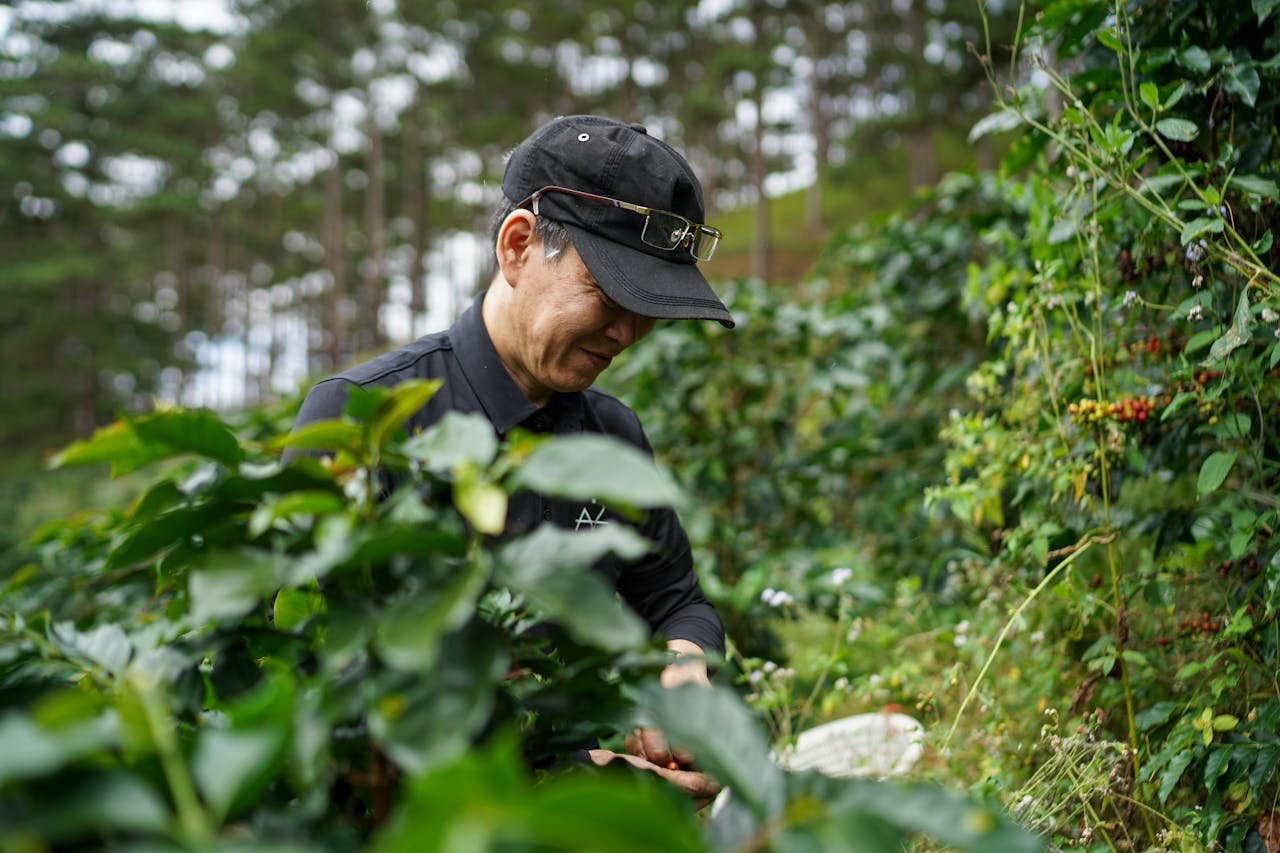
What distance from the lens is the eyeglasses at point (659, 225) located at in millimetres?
1812

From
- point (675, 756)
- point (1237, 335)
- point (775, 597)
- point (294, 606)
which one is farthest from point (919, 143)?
point (294, 606)

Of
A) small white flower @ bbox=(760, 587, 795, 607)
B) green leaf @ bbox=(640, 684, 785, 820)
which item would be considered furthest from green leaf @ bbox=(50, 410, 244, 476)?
small white flower @ bbox=(760, 587, 795, 607)

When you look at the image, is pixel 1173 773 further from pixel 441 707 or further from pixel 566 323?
pixel 441 707

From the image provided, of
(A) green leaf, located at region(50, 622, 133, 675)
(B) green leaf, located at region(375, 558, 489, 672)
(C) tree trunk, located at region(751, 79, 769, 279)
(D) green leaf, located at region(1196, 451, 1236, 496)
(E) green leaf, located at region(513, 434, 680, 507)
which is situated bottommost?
(C) tree trunk, located at region(751, 79, 769, 279)

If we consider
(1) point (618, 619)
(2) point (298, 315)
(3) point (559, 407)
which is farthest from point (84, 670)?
(2) point (298, 315)

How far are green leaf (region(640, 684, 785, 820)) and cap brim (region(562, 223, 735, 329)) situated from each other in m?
1.07

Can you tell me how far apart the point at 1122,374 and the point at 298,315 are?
127ft

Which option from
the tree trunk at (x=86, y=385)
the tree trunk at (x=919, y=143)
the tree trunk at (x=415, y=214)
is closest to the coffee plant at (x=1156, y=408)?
the tree trunk at (x=919, y=143)

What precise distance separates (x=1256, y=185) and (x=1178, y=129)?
0.19m

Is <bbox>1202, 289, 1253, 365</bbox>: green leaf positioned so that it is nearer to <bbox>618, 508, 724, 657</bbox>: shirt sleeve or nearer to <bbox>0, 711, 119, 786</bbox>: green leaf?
<bbox>618, 508, 724, 657</bbox>: shirt sleeve

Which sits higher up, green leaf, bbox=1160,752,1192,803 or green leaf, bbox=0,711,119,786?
green leaf, bbox=0,711,119,786

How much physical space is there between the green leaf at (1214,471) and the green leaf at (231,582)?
166 cm

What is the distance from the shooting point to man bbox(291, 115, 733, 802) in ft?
5.95

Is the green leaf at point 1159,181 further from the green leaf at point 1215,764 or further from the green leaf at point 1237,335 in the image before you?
the green leaf at point 1215,764
